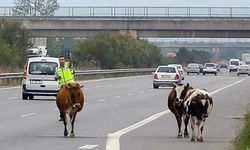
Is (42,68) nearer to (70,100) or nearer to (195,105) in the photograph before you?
(70,100)

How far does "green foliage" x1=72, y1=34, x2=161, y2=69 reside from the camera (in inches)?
3688

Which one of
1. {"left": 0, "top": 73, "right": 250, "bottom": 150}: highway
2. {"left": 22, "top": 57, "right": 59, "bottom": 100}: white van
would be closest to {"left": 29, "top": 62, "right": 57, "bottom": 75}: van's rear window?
{"left": 22, "top": 57, "right": 59, "bottom": 100}: white van

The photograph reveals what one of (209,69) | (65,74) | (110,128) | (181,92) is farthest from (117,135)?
(209,69)

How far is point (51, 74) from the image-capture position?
36.8 meters

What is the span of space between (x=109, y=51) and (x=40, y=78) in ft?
195

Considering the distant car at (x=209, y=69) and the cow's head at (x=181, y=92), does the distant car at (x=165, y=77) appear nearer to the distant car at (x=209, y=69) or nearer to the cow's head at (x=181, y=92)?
the cow's head at (x=181, y=92)

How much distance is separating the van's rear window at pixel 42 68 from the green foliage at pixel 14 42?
104 feet

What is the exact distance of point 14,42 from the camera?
258 feet

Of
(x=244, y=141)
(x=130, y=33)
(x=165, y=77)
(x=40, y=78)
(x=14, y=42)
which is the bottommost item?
(x=165, y=77)

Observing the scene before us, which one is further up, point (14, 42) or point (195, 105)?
point (14, 42)

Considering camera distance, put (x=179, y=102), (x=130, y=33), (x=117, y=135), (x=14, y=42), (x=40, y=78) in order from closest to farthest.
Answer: (x=179, y=102) → (x=117, y=135) → (x=40, y=78) → (x=14, y=42) → (x=130, y=33)

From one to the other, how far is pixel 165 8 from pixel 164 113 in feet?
235

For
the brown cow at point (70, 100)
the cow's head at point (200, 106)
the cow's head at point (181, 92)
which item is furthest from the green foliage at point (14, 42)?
the cow's head at point (200, 106)

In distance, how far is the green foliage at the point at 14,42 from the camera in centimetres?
6919
